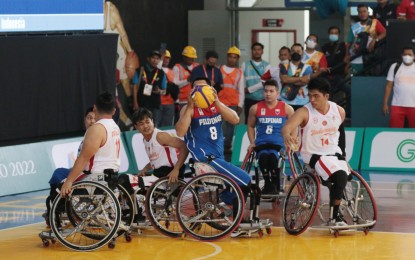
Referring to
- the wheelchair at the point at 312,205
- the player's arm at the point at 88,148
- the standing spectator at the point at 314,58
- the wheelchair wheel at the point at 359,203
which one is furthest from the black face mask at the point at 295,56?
the player's arm at the point at 88,148

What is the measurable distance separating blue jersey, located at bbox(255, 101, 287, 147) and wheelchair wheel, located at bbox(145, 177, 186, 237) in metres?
2.98

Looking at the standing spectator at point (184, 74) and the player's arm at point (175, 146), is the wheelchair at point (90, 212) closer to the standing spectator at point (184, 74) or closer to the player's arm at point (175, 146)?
the player's arm at point (175, 146)

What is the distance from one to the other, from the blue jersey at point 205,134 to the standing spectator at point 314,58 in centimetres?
917

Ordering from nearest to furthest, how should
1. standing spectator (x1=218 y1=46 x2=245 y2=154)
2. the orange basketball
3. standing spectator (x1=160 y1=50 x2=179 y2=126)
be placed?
standing spectator (x1=160 y1=50 x2=179 y2=126) → standing spectator (x1=218 y1=46 x2=245 y2=154) → the orange basketball

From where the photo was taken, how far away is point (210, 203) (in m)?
14.1

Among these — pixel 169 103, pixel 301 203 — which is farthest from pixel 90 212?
pixel 169 103

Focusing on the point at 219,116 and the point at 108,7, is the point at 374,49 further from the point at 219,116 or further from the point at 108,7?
the point at 219,116

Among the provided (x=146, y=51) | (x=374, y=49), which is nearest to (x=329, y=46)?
(x=374, y=49)

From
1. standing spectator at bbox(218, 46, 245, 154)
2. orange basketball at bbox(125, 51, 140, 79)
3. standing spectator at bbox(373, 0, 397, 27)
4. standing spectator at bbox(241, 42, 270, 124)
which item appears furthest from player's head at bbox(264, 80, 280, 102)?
orange basketball at bbox(125, 51, 140, 79)

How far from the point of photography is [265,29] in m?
29.6

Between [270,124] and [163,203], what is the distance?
3.23 metres

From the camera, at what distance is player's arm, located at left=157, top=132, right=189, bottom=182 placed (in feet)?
46.8

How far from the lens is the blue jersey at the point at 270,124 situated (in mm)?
17094

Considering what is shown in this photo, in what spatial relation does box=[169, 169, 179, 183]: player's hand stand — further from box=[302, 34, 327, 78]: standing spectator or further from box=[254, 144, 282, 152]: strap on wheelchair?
box=[302, 34, 327, 78]: standing spectator
